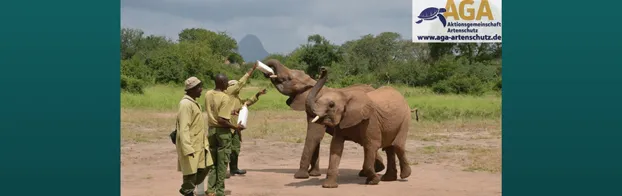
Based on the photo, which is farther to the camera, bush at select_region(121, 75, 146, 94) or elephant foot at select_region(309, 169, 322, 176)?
bush at select_region(121, 75, 146, 94)

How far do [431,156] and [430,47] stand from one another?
3461 centimetres

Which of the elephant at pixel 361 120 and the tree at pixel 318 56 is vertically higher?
the tree at pixel 318 56

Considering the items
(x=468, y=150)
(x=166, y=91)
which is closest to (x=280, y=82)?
(x=468, y=150)

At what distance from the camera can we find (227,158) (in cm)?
924

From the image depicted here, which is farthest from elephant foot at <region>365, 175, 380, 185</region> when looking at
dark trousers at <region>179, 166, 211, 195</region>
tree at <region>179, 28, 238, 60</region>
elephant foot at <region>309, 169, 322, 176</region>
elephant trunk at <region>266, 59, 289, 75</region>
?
tree at <region>179, 28, 238, 60</region>

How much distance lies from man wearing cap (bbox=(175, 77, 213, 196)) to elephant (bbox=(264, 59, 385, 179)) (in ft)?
11.2

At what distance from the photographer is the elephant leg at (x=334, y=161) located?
10.2 m

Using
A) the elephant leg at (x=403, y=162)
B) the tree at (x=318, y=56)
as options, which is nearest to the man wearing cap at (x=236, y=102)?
the elephant leg at (x=403, y=162)

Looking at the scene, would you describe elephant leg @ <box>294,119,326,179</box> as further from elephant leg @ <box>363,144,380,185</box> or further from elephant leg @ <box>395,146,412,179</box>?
elephant leg @ <box>395,146,412,179</box>

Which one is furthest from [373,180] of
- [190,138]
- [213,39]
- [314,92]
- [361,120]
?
[213,39]

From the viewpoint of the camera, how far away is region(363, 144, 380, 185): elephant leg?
33.9 ft

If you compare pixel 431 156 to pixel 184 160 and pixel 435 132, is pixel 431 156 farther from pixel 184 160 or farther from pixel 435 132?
pixel 184 160

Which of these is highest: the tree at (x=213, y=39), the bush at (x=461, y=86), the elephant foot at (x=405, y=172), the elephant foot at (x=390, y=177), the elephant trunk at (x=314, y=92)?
the tree at (x=213, y=39)

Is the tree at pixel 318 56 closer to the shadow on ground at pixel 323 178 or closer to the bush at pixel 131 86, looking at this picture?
the bush at pixel 131 86
